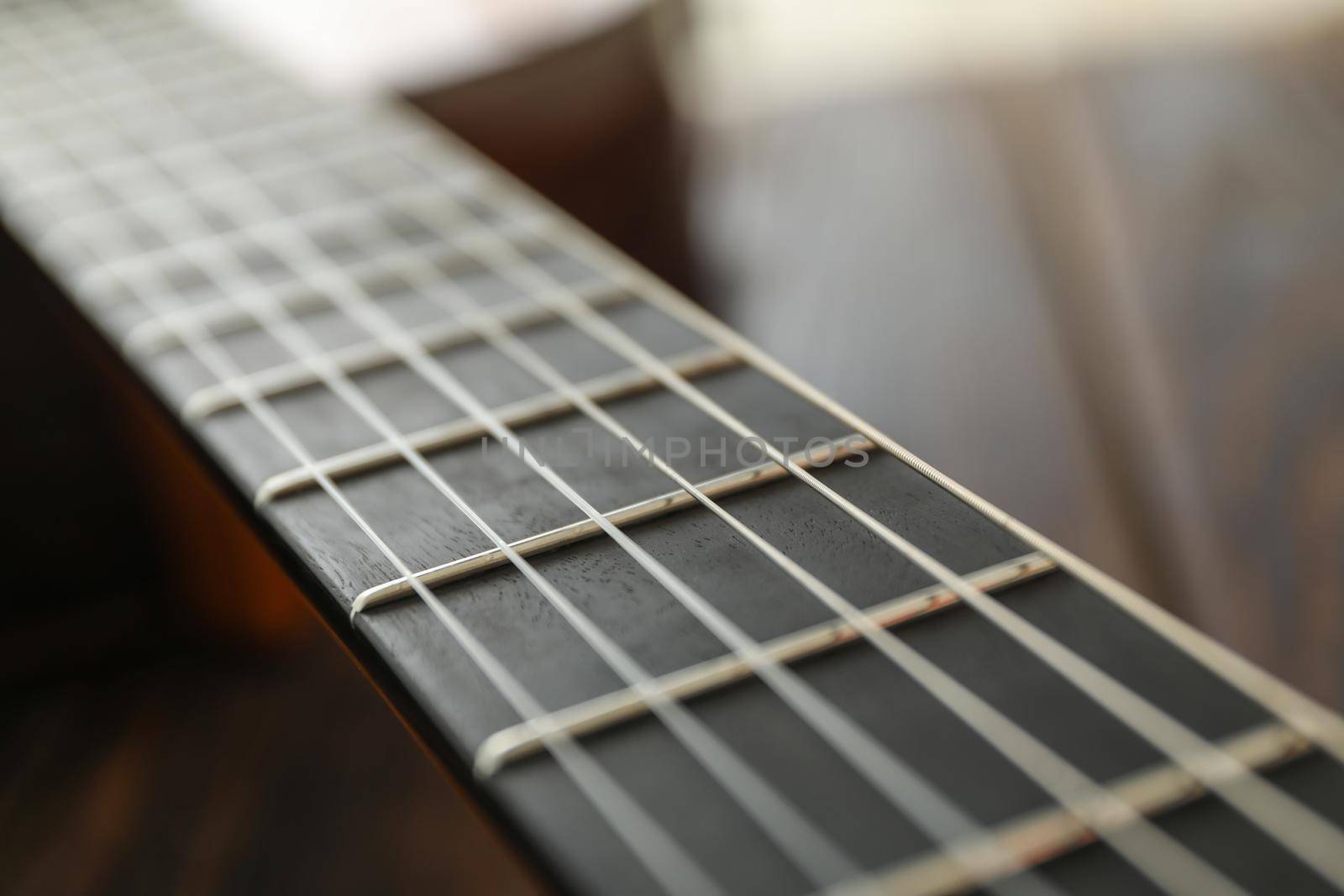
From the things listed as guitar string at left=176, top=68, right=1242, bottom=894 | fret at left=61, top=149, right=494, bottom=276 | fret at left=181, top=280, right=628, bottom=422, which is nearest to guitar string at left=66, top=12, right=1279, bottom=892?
guitar string at left=176, top=68, right=1242, bottom=894

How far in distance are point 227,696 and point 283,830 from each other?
0.16 m

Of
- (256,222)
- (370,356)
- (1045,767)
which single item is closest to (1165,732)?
(1045,767)

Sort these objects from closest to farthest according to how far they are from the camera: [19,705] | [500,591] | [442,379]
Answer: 1. [500,591]
2. [442,379]
3. [19,705]

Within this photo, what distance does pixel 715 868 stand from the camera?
0.32 m

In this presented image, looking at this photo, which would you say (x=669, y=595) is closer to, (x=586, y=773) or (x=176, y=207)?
(x=586, y=773)

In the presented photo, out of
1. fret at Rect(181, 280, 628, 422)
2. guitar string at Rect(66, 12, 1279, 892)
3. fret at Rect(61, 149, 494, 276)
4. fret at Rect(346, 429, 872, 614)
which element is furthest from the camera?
fret at Rect(61, 149, 494, 276)

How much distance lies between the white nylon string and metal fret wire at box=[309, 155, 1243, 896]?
2 cm

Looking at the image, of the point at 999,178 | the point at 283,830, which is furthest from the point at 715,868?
the point at 999,178

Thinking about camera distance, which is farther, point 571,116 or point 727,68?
point 727,68

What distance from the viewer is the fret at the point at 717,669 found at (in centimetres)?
36

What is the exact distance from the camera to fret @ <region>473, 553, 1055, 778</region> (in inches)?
14.3

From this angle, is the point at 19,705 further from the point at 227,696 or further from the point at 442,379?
the point at 442,379

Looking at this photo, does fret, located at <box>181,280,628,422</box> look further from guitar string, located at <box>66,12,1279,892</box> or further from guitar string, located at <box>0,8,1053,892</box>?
guitar string, located at <box>66,12,1279,892</box>

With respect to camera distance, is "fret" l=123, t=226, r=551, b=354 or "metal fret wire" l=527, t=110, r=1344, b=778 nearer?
"metal fret wire" l=527, t=110, r=1344, b=778
